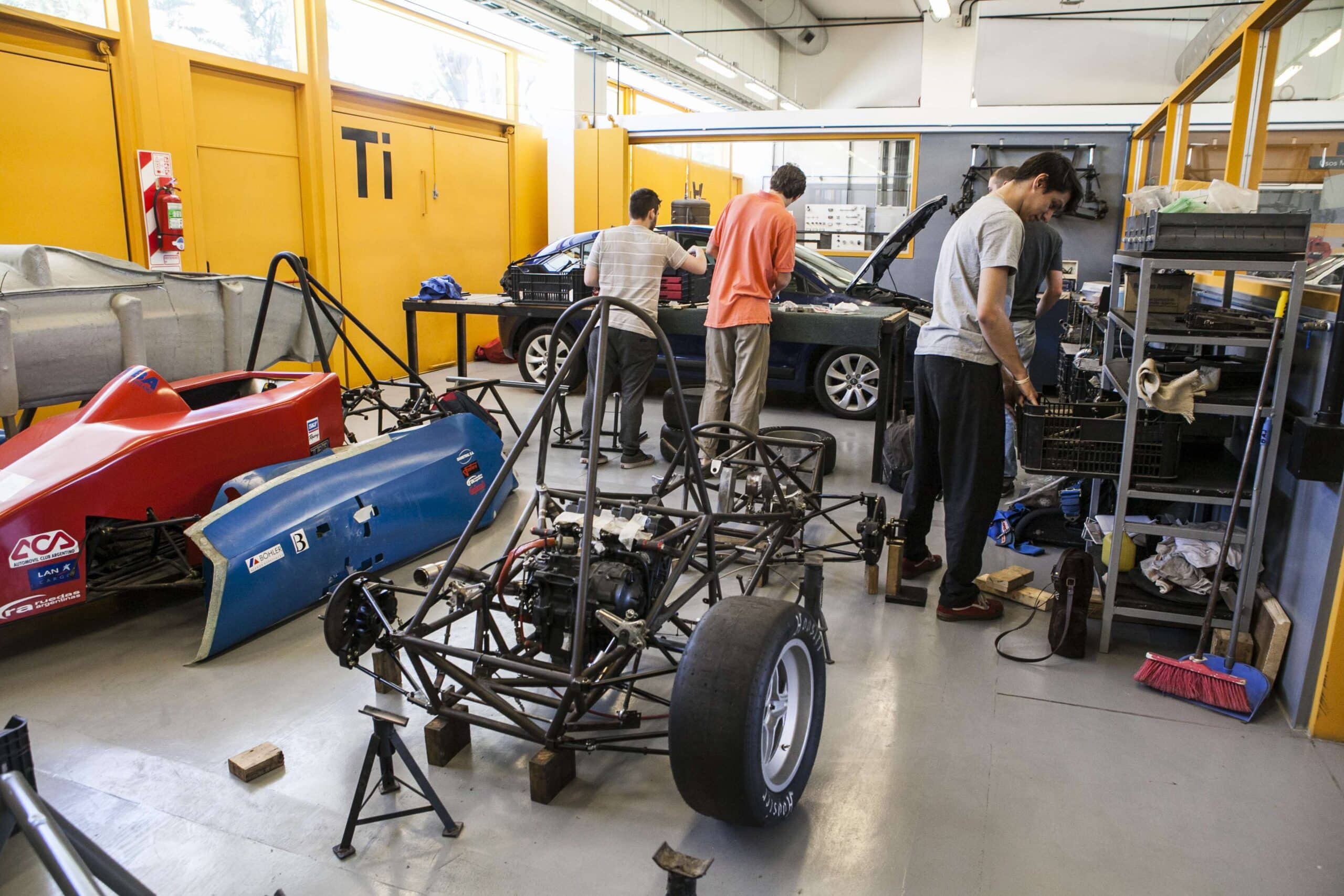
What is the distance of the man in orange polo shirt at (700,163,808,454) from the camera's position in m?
5.55

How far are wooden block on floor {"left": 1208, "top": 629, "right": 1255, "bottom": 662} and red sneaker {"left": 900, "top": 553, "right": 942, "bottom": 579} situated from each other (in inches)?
51.6

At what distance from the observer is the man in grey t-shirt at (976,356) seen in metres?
3.58

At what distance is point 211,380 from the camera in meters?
4.73

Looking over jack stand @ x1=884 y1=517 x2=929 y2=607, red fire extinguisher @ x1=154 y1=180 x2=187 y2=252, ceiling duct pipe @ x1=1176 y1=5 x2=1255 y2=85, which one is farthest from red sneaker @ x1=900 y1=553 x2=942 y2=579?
ceiling duct pipe @ x1=1176 y1=5 x2=1255 y2=85

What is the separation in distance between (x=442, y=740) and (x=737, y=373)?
346cm

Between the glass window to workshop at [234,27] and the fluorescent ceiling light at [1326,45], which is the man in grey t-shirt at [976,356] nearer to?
the glass window to workshop at [234,27]

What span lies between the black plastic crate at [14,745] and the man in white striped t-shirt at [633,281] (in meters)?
→ 3.74

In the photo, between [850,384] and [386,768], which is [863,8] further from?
[386,768]

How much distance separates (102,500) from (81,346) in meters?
1.65

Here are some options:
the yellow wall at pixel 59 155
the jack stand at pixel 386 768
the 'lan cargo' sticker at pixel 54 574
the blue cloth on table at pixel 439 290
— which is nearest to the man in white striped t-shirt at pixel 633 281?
the blue cloth on table at pixel 439 290

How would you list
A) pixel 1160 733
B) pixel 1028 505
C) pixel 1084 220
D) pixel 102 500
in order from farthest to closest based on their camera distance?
pixel 1084 220 < pixel 1028 505 < pixel 102 500 < pixel 1160 733

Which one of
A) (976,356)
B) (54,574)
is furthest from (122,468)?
(976,356)

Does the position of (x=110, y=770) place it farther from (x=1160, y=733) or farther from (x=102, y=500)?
(x=1160, y=733)

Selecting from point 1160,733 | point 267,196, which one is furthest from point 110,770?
point 267,196
